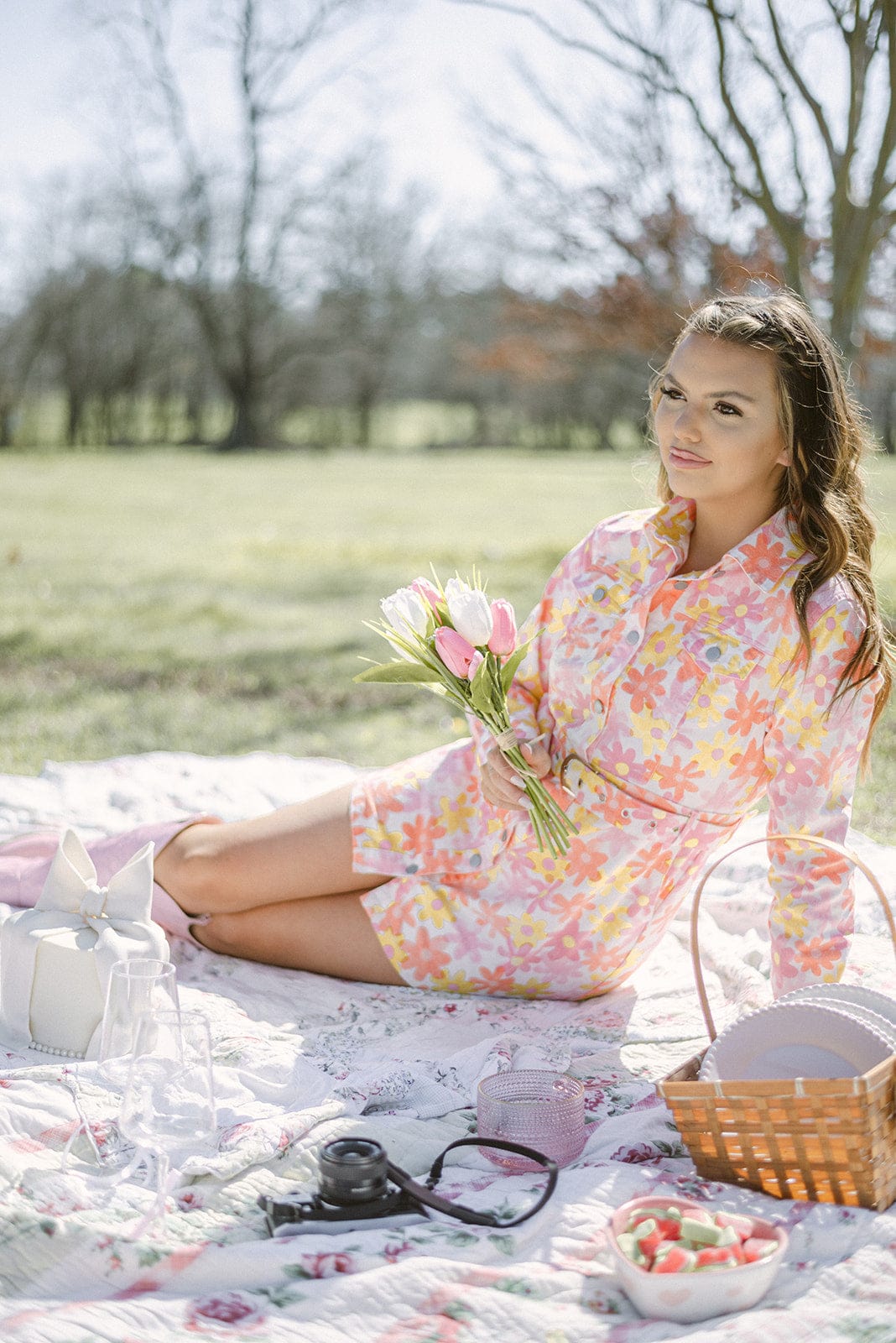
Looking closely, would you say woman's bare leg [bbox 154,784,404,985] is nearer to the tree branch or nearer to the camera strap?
the camera strap

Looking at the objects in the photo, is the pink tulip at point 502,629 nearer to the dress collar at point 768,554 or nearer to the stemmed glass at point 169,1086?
the dress collar at point 768,554

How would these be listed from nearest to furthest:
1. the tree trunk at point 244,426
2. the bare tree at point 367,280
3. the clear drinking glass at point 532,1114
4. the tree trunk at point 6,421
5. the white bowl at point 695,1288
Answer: the white bowl at point 695,1288 → the clear drinking glass at point 532,1114 → the tree trunk at point 6,421 → the bare tree at point 367,280 → the tree trunk at point 244,426

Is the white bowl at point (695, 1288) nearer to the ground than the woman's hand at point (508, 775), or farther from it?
nearer to the ground

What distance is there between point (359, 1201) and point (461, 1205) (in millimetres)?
177

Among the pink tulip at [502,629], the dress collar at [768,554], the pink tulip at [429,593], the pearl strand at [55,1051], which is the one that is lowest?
the pearl strand at [55,1051]

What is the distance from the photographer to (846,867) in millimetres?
2457

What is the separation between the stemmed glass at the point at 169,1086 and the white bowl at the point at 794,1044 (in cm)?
82

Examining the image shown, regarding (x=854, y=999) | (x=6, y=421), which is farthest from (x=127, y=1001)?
(x=6, y=421)

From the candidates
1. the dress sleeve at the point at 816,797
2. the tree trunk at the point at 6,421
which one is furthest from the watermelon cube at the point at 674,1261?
the tree trunk at the point at 6,421

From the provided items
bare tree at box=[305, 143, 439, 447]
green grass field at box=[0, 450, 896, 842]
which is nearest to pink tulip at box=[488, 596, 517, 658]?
green grass field at box=[0, 450, 896, 842]

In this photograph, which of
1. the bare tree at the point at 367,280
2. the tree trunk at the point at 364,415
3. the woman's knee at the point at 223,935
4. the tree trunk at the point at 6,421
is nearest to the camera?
the woman's knee at the point at 223,935

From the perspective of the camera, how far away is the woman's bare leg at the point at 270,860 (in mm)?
2930

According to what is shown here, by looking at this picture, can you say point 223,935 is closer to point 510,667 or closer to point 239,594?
point 510,667

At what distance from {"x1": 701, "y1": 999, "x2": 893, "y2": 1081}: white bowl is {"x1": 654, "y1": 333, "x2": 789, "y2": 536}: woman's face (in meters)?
1.06
